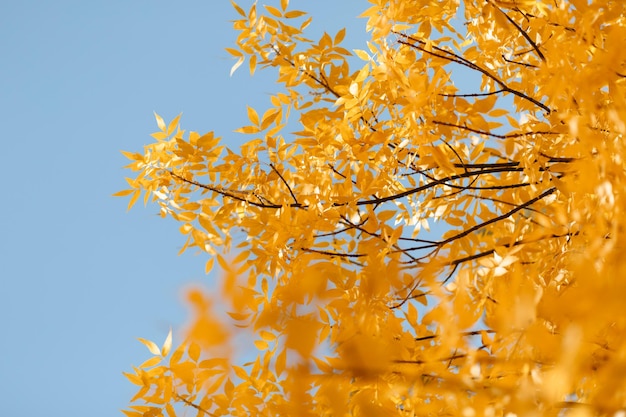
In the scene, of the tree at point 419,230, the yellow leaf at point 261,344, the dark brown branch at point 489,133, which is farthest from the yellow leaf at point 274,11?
the yellow leaf at point 261,344

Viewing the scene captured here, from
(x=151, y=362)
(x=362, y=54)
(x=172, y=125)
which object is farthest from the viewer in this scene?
(x=172, y=125)

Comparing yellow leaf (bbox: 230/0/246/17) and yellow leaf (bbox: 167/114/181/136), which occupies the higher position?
yellow leaf (bbox: 230/0/246/17)

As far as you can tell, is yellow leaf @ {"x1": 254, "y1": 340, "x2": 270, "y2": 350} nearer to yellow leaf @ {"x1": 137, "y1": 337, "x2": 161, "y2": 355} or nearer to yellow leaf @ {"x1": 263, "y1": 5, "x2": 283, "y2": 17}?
yellow leaf @ {"x1": 137, "y1": 337, "x2": 161, "y2": 355}

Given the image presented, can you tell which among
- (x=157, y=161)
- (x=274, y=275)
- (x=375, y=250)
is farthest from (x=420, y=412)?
(x=157, y=161)

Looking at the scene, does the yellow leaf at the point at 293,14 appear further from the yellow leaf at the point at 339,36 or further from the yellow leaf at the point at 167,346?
the yellow leaf at the point at 167,346

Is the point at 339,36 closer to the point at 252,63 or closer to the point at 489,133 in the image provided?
the point at 252,63

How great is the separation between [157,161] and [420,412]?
163 cm

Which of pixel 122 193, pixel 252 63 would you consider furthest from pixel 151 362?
pixel 252 63

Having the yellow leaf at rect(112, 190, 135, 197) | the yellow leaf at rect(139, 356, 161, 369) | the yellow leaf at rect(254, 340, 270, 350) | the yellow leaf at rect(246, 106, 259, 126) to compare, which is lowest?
the yellow leaf at rect(139, 356, 161, 369)

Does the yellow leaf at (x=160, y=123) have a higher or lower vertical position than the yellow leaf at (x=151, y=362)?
higher

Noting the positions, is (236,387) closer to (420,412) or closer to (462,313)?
(420,412)

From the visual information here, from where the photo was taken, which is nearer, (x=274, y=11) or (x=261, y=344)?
(x=261, y=344)

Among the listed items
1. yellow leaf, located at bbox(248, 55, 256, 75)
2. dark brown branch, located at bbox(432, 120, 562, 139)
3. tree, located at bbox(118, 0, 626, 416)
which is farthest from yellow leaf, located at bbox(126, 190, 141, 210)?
dark brown branch, located at bbox(432, 120, 562, 139)

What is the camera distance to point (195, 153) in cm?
248
